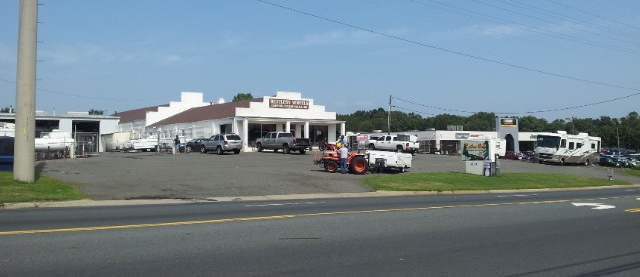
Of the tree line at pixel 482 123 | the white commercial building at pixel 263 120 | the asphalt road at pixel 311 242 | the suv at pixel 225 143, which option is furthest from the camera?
the tree line at pixel 482 123

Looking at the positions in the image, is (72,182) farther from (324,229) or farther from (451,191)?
(451,191)

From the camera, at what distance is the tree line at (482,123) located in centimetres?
12072

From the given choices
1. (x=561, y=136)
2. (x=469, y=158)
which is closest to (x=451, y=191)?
(x=469, y=158)

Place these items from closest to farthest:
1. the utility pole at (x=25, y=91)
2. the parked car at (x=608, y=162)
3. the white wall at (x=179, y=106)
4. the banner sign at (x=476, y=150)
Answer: the utility pole at (x=25, y=91)
the banner sign at (x=476, y=150)
the parked car at (x=608, y=162)
the white wall at (x=179, y=106)

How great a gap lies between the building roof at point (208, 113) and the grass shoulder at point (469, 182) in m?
28.1

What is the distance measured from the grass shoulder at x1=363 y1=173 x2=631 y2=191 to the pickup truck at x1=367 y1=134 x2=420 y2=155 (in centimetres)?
1984

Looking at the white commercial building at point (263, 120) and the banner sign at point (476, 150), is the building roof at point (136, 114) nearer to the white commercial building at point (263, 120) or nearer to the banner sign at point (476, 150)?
the white commercial building at point (263, 120)

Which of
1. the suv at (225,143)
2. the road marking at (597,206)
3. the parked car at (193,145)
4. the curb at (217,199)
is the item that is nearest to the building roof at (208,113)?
the parked car at (193,145)

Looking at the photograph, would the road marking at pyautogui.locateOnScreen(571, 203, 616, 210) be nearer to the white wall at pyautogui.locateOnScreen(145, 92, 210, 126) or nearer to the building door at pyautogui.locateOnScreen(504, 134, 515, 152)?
the white wall at pyautogui.locateOnScreen(145, 92, 210, 126)

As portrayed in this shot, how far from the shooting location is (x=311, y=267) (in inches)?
324

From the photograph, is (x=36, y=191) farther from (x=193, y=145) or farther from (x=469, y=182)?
(x=193, y=145)

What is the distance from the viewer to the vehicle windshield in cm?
5269

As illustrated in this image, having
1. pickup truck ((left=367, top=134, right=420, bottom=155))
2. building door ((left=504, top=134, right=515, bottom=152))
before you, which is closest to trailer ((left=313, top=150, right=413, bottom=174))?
pickup truck ((left=367, top=134, right=420, bottom=155))

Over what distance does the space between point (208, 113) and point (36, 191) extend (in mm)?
45096
